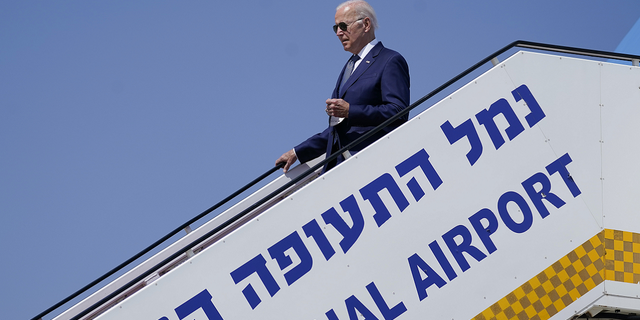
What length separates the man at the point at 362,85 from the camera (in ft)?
12.1

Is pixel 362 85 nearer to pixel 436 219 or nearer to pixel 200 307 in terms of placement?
pixel 436 219

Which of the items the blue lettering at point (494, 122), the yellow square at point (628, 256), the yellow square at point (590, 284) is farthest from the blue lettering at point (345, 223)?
the yellow square at point (628, 256)

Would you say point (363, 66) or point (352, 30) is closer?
point (363, 66)

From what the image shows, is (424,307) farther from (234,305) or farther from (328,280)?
(234,305)

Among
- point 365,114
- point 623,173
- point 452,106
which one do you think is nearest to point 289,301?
point 365,114

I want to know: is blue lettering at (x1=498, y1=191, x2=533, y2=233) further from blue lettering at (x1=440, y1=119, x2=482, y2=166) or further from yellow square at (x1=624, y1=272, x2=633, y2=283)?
yellow square at (x1=624, y1=272, x2=633, y2=283)

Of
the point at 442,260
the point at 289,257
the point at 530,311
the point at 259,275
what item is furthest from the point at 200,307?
the point at 530,311

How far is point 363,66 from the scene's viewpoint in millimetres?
4059

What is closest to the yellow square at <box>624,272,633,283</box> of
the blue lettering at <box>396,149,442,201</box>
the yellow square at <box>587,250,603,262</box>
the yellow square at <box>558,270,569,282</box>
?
the yellow square at <box>587,250,603,262</box>

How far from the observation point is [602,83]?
3.72 meters

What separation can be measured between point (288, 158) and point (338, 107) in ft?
3.78

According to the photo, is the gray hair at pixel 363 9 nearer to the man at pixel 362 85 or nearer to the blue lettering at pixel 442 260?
the man at pixel 362 85

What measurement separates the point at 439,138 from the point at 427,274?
820mm

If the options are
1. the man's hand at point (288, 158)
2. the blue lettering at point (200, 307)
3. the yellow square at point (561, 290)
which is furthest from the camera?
the man's hand at point (288, 158)
